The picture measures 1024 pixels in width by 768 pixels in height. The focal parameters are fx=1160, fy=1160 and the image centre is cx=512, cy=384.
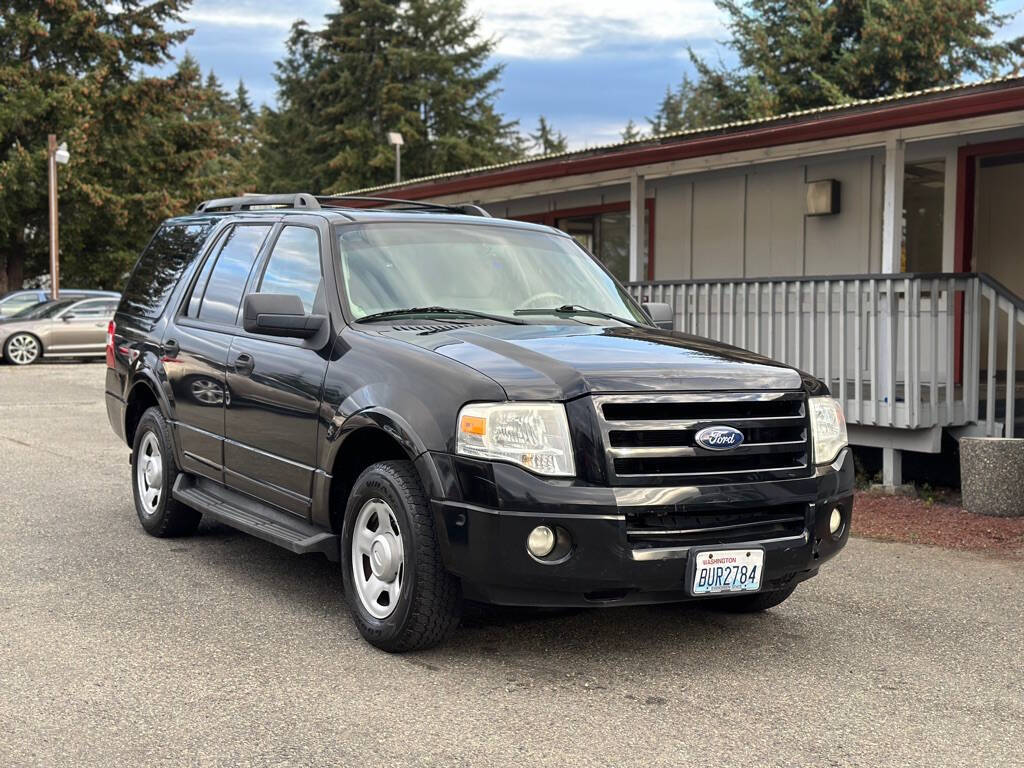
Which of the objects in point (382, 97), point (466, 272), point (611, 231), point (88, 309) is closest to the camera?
point (466, 272)

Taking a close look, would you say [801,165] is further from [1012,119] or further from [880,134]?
[1012,119]

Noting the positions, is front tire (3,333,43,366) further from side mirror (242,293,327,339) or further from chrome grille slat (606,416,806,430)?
chrome grille slat (606,416,806,430)

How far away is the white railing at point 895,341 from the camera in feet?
29.3

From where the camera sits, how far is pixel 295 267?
232 inches

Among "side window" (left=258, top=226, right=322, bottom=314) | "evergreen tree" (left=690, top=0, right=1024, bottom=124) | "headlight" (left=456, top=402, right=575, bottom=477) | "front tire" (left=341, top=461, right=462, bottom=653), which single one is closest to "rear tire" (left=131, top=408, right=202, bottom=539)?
"side window" (left=258, top=226, right=322, bottom=314)

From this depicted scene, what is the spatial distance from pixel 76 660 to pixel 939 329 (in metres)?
6.98

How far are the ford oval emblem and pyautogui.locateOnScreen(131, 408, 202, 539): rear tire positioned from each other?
11.5 feet

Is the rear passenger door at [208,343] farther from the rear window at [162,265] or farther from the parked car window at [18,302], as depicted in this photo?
the parked car window at [18,302]

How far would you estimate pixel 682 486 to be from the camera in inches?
174

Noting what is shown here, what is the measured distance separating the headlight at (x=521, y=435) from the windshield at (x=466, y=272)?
1224 millimetres

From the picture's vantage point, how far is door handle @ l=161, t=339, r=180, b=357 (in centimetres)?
668

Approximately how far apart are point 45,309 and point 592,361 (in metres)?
21.2

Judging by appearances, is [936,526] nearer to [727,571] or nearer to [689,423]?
[727,571]

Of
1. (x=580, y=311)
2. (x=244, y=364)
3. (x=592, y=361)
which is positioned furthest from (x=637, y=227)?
(x=592, y=361)
